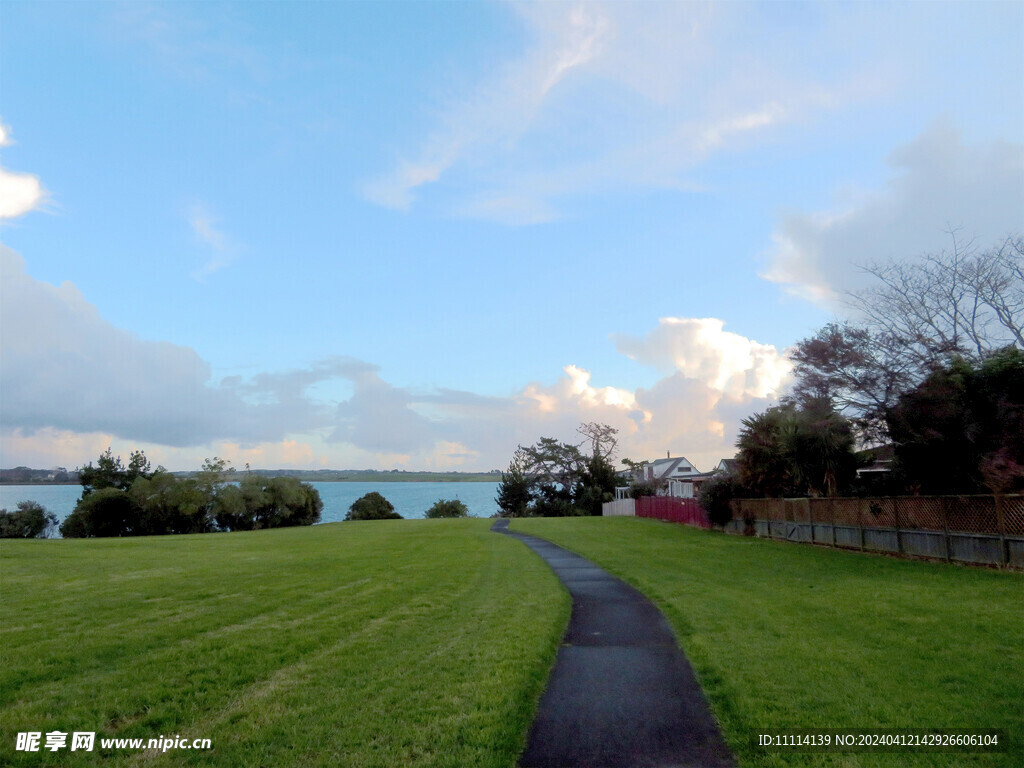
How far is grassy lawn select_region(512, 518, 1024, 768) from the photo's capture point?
19.3 ft

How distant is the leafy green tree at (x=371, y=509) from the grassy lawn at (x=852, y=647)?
6642cm

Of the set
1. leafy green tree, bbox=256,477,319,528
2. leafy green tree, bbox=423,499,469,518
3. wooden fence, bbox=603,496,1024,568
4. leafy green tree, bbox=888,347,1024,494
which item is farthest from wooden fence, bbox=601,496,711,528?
leafy green tree, bbox=256,477,319,528

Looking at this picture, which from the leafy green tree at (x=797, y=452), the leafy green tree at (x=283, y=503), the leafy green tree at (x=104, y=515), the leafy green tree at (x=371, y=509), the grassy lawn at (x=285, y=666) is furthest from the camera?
the leafy green tree at (x=371, y=509)

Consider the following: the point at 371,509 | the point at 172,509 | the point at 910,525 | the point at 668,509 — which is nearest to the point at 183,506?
the point at 172,509

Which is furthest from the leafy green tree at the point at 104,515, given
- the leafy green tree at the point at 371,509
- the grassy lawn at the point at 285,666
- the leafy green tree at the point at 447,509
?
the grassy lawn at the point at 285,666

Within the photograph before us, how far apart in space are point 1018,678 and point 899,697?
1.65 meters

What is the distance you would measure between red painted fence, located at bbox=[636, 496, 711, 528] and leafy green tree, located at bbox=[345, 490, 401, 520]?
37.1 m

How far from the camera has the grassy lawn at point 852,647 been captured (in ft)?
19.3

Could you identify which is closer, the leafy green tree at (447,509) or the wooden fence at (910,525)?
the wooden fence at (910,525)

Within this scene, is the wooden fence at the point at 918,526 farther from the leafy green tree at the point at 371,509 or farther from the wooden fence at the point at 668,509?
the leafy green tree at the point at 371,509

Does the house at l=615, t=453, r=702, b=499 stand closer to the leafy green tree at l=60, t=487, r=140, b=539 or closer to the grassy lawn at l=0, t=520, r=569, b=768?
the leafy green tree at l=60, t=487, r=140, b=539

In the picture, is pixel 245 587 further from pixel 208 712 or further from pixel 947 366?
pixel 947 366

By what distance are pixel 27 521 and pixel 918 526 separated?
69.0m

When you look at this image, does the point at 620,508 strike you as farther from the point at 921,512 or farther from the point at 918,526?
the point at 921,512
